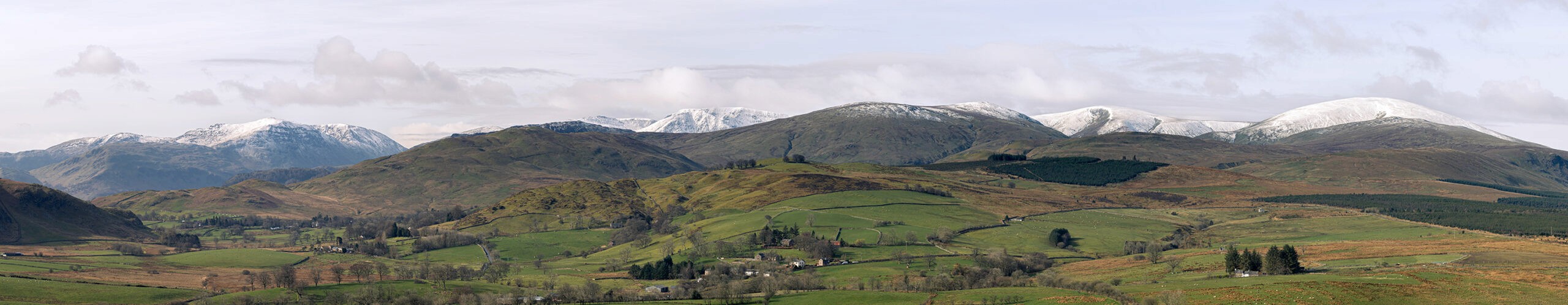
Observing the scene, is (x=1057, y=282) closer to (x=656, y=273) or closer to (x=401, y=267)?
(x=656, y=273)

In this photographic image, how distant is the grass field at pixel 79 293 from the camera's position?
12619cm

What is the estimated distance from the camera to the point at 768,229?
192 meters

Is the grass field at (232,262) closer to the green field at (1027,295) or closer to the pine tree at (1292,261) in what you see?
the green field at (1027,295)

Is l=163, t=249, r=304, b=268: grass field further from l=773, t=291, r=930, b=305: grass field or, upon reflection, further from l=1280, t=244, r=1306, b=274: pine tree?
l=1280, t=244, r=1306, b=274: pine tree


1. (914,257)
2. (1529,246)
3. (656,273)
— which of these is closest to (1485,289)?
(1529,246)

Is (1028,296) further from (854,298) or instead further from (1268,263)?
(1268,263)

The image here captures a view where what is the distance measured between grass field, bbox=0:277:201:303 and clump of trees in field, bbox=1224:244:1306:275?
5139 inches

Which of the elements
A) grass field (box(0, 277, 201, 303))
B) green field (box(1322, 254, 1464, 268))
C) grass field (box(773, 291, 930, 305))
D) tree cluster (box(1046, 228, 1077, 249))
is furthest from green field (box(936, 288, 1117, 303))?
grass field (box(0, 277, 201, 303))

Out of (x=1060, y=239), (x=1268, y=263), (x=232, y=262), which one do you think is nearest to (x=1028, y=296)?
(x=1268, y=263)

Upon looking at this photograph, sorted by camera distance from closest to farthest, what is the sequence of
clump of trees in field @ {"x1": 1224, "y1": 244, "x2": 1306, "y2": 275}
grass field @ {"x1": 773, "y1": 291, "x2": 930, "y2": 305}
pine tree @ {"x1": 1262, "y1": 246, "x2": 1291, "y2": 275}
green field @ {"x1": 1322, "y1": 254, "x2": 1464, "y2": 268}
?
1. grass field @ {"x1": 773, "y1": 291, "x2": 930, "y2": 305}
2. pine tree @ {"x1": 1262, "y1": 246, "x2": 1291, "y2": 275}
3. clump of trees in field @ {"x1": 1224, "y1": 244, "x2": 1306, "y2": 275}
4. green field @ {"x1": 1322, "y1": 254, "x2": 1464, "y2": 268}

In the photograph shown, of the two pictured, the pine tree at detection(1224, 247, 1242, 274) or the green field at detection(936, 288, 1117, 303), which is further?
the pine tree at detection(1224, 247, 1242, 274)

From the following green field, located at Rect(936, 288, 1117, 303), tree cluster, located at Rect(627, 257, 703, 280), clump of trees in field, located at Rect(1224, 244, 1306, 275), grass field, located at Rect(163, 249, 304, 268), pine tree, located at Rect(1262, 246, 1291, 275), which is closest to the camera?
green field, located at Rect(936, 288, 1117, 303)

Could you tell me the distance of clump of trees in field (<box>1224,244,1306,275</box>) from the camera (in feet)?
411

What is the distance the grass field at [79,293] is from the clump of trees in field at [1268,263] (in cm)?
13053
